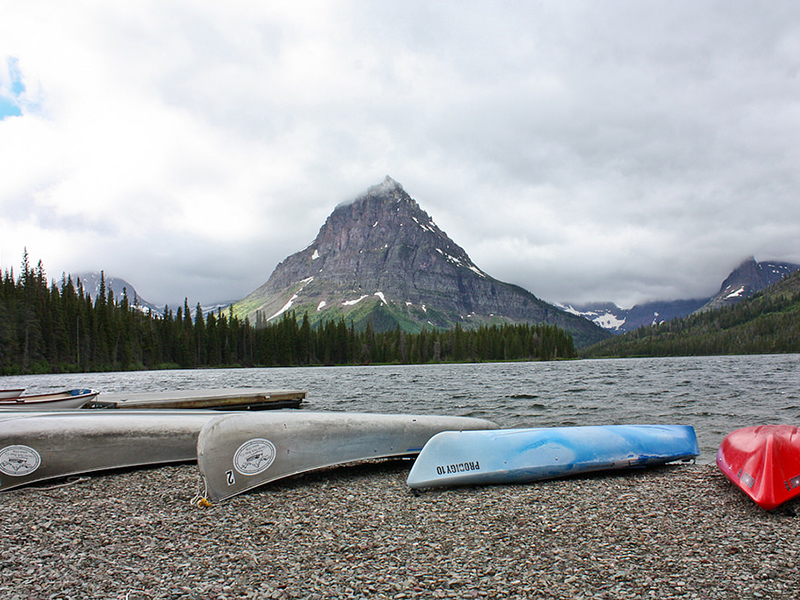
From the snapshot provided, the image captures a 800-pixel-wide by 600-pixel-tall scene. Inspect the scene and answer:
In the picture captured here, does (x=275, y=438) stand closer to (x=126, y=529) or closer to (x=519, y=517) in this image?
Result: (x=126, y=529)

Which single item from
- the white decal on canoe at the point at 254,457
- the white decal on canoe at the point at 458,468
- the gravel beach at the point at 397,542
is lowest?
the gravel beach at the point at 397,542

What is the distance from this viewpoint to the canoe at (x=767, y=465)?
773 centimetres

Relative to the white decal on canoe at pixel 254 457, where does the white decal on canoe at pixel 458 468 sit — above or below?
below

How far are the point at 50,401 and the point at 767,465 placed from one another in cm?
2434

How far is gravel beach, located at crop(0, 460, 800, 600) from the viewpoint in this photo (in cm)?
525

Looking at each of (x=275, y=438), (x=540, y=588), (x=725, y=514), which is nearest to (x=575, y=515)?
(x=725, y=514)

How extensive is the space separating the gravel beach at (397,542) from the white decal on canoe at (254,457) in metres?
0.47

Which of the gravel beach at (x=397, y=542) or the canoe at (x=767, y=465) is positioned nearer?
the gravel beach at (x=397, y=542)

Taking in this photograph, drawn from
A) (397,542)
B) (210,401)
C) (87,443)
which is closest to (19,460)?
(87,443)

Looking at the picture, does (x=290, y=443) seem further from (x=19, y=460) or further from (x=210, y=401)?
(x=210, y=401)

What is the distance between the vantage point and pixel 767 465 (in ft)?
26.5

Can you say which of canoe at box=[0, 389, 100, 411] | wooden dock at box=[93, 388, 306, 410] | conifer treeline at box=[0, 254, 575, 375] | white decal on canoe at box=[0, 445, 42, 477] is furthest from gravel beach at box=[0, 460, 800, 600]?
conifer treeline at box=[0, 254, 575, 375]

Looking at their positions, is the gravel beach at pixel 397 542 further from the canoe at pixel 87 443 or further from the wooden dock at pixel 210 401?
the wooden dock at pixel 210 401

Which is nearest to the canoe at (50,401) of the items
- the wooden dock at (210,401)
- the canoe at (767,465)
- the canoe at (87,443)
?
the wooden dock at (210,401)
